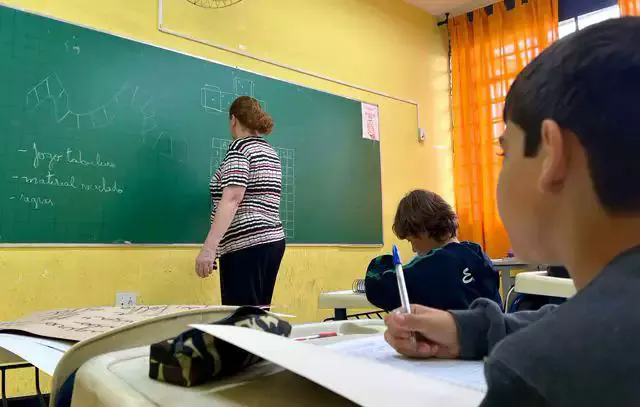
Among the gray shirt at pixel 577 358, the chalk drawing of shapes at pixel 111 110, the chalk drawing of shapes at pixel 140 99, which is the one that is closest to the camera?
the gray shirt at pixel 577 358

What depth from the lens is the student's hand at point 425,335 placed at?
1.98ft

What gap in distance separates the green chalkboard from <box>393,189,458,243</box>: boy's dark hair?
147 cm

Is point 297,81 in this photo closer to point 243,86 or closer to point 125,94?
point 243,86

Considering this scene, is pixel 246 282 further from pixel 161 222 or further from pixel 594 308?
pixel 594 308

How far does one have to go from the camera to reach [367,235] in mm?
3787

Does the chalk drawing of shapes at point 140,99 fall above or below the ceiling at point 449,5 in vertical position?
below

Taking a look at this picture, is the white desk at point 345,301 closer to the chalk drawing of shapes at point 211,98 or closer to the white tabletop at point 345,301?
the white tabletop at point 345,301

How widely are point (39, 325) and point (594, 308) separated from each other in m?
0.84

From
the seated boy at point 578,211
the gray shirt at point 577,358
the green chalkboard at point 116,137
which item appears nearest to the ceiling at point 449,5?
the green chalkboard at point 116,137

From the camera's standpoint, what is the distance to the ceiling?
4420 mm

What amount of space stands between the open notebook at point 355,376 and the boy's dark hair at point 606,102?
6.6 inches

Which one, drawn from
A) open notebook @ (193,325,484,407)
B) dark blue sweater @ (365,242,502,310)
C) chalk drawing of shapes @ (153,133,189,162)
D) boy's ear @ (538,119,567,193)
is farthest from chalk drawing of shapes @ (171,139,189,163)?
boy's ear @ (538,119,567,193)

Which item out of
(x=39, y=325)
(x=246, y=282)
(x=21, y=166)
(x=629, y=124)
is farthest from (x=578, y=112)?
(x=21, y=166)

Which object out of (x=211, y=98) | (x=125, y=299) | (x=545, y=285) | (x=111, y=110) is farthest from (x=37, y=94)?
(x=545, y=285)
